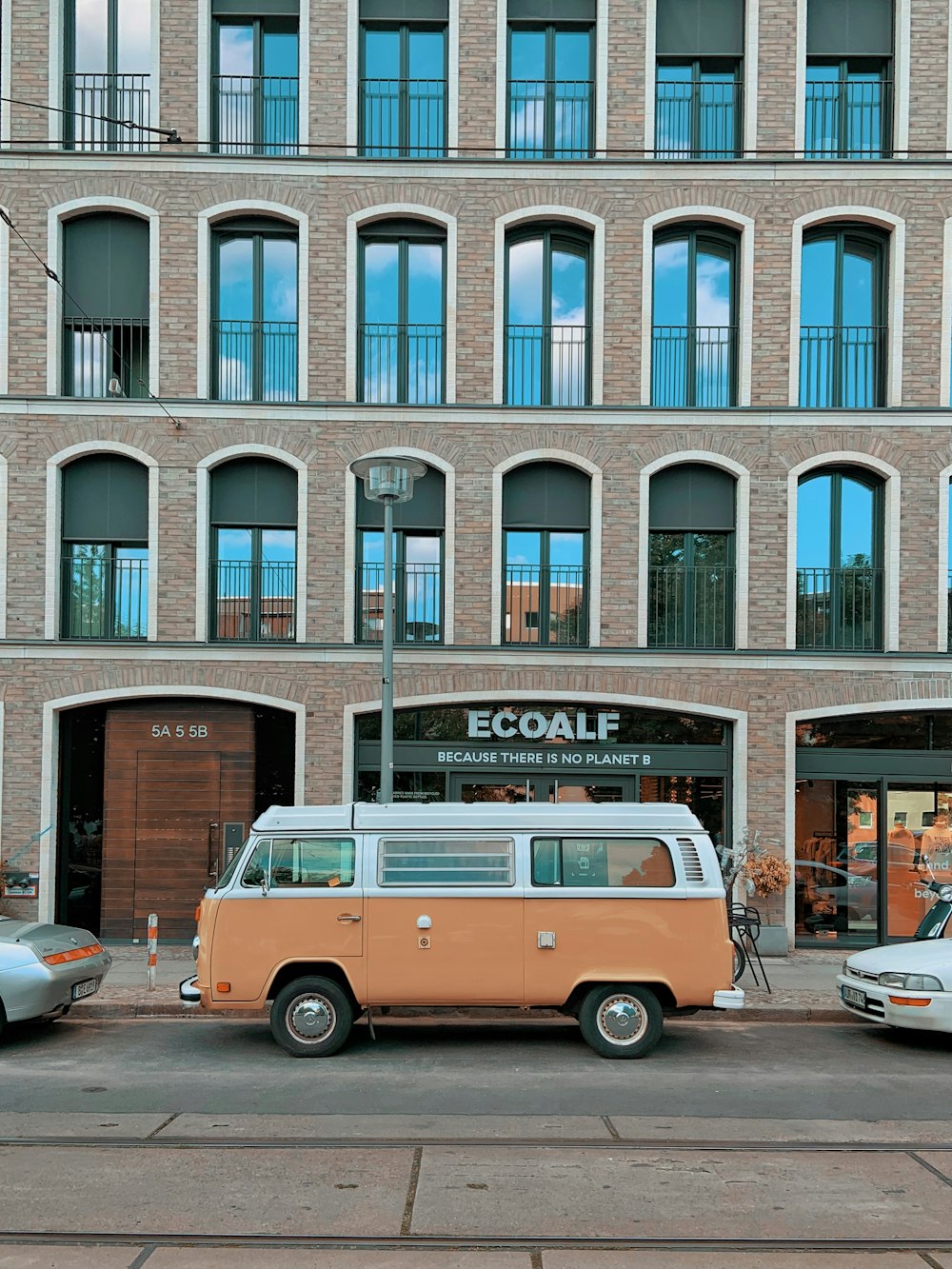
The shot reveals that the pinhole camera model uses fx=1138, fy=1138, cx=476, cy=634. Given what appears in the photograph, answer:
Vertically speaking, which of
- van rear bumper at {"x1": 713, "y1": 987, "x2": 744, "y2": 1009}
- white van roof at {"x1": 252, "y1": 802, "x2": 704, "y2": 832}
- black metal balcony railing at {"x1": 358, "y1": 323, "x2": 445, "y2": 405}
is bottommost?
van rear bumper at {"x1": 713, "y1": 987, "x2": 744, "y2": 1009}

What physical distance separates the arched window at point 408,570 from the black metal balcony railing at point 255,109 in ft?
17.5

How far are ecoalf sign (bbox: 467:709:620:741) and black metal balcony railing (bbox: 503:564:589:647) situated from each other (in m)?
1.04

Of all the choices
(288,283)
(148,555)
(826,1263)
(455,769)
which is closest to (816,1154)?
(826,1263)

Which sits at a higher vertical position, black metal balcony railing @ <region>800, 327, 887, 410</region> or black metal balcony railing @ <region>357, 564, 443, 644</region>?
black metal balcony railing @ <region>800, 327, 887, 410</region>

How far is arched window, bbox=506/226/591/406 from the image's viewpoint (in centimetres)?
1662

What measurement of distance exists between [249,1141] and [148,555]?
406 inches

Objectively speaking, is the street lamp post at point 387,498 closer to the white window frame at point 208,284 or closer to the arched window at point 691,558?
the white window frame at point 208,284

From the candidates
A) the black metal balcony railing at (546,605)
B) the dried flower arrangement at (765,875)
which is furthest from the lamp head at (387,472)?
the dried flower arrangement at (765,875)

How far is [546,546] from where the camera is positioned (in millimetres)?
16531

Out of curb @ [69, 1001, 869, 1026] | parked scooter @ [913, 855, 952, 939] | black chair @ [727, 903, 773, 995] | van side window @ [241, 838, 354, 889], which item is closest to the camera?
van side window @ [241, 838, 354, 889]

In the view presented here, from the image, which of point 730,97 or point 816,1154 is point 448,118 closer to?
point 730,97

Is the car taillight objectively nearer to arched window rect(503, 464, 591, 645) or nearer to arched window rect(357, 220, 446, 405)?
arched window rect(503, 464, 591, 645)

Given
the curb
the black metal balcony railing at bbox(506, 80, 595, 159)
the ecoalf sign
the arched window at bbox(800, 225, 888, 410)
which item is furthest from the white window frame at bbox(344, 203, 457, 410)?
the curb

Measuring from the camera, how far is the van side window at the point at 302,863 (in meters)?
10.2
